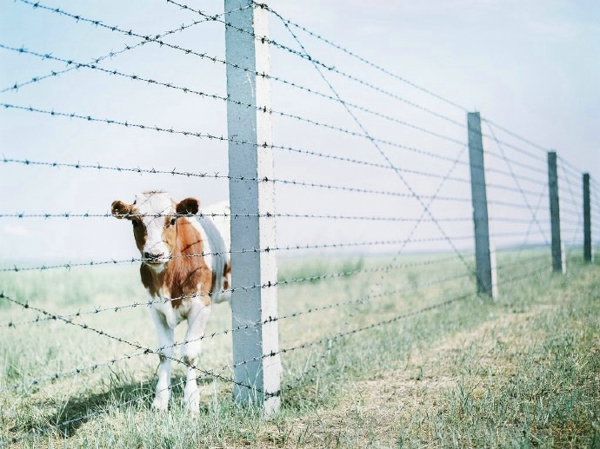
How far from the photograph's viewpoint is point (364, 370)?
177 inches

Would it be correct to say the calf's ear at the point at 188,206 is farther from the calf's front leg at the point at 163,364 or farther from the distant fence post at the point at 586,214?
the distant fence post at the point at 586,214

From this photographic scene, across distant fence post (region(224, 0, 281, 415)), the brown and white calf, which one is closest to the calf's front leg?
the brown and white calf

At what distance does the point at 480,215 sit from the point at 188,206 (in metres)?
5.40

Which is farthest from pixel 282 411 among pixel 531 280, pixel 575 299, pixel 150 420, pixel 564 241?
pixel 564 241

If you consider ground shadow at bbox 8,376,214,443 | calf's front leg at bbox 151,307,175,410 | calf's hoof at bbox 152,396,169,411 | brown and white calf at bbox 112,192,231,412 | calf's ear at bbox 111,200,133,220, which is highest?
calf's ear at bbox 111,200,133,220

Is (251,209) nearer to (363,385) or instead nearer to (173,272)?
→ (173,272)

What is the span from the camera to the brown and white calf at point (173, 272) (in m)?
3.98

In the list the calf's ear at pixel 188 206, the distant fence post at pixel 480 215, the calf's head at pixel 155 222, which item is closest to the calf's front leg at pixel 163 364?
the calf's head at pixel 155 222

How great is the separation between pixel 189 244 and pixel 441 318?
3.51 metres

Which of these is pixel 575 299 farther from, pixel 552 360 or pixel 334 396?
pixel 334 396

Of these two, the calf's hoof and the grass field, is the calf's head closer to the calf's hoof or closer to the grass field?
the grass field

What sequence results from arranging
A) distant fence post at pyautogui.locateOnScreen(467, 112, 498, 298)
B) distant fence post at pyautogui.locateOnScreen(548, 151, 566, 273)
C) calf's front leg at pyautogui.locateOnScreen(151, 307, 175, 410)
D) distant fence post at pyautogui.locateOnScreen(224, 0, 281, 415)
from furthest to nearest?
distant fence post at pyautogui.locateOnScreen(548, 151, 566, 273), distant fence post at pyautogui.locateOnScreen(467, 112, 498, 298), calf's front leg at pyautogui.locateOnScreen(151, 307, 175, 410), distant fence post at pyautogui.locateOnScreen(224, 0, 281, 415)

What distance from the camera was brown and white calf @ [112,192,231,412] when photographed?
398 centimetres

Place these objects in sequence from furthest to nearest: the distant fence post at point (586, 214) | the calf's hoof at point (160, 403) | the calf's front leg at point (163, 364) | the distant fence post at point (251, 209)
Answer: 1. the distant fence post at point (586, 214)
2. the calf's front leg at point (163, 364)
3. the calf's hoof at point (160, 403)
4. the distant fence post at point (251, 209)
